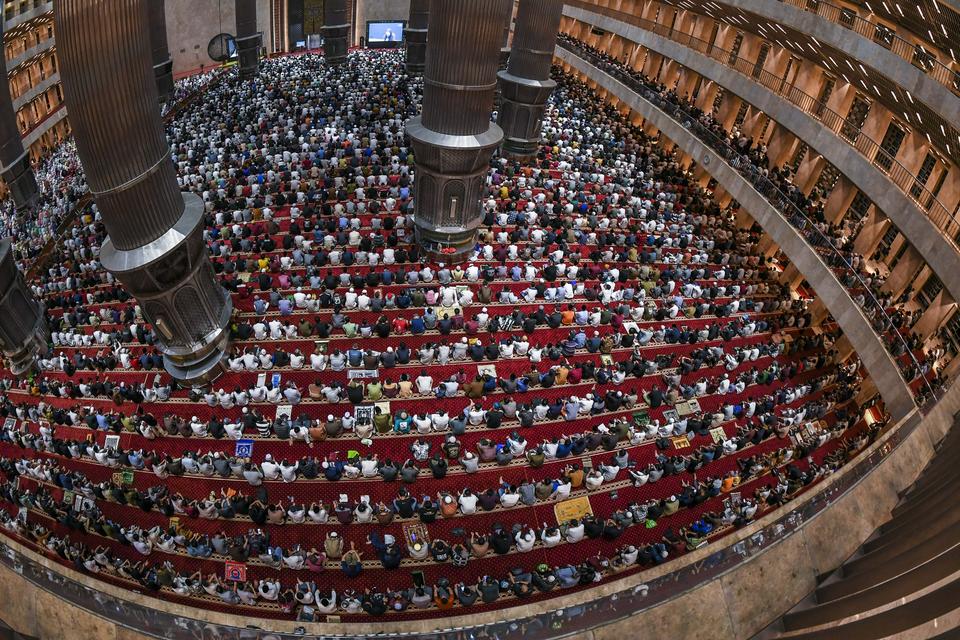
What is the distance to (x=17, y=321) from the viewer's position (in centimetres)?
1417

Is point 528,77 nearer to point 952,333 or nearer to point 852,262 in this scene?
point 852,262

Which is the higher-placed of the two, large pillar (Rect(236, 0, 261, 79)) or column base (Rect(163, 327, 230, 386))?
large pillar (Rect(236, 0, 261, 79))

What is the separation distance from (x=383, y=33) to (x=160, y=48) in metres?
23.4

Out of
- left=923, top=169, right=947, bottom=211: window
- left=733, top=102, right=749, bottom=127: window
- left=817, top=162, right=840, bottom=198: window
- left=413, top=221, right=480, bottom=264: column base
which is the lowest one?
left=413, top=221, right=480, bottom=264: column base

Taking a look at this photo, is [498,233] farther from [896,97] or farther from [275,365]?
[896,97]

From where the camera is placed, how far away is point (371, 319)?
46.8ft

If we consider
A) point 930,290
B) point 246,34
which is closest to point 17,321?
point 930,290

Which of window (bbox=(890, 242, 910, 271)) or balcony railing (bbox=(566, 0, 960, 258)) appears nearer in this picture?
balcony railing (bbox=(566, 0, 960, 258))

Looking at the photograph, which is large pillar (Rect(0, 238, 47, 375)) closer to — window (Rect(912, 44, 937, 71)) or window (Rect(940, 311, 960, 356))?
window (Rect(940, 311, 960, 356))

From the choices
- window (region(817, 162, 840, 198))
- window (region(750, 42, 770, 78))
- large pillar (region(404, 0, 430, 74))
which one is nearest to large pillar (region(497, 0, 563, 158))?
window (region(750, 42, 770, 78))

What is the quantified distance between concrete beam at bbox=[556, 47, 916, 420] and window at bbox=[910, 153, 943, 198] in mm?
2978

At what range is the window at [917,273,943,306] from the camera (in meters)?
14.5

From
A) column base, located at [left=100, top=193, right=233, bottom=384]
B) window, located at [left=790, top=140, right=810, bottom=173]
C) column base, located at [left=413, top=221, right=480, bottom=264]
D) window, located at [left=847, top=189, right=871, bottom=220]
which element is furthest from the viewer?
window, located at [left=790, top=140, right=810, bottom=173]

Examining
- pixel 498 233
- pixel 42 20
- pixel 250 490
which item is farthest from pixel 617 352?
pixel 42 20
